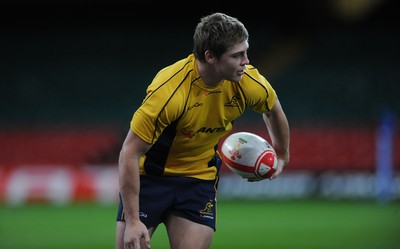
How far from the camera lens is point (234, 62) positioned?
492cm

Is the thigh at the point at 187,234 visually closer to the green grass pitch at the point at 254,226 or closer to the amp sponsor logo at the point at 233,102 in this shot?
the amp sponsor logo at the point at 233,102

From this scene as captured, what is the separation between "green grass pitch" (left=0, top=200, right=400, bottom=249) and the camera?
32.5ft

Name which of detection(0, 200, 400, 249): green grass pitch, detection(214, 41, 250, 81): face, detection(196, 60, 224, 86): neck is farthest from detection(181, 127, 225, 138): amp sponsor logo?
detection(0, 200, 400, 249): green grass pitch

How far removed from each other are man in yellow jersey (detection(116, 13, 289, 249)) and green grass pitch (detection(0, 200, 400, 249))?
410 centimetres

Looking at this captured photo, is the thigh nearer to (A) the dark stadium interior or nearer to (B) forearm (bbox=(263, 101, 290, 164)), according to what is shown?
(B) forearm (bbox=(263, 101, 290, 164))

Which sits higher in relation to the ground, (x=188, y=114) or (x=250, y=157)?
(x=188, y=114)

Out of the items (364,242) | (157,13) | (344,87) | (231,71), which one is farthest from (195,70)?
(157,13)

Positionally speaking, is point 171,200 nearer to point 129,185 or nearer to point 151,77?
point 129,185

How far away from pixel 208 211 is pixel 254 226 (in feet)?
21.6

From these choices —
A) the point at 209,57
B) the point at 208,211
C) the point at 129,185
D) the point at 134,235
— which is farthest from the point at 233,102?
the point at 134,235

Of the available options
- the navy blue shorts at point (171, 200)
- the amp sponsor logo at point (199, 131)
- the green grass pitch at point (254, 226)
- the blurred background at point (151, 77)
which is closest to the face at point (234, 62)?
the amp sponsor logo at point (199, 131)

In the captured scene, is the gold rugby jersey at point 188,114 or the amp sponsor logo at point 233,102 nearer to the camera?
the gold rugby jersey at point 188,114

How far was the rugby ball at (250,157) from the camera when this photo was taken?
559cm

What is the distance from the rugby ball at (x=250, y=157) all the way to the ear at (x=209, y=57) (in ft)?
2.99
